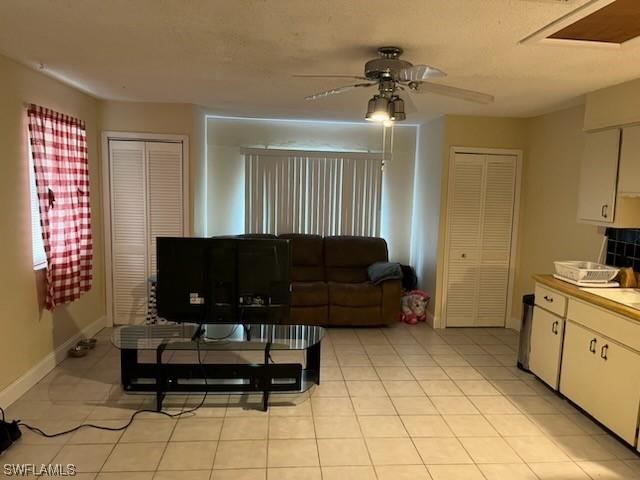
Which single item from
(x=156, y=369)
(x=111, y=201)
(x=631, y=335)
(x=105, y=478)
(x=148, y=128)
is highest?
(x=148, y=128)

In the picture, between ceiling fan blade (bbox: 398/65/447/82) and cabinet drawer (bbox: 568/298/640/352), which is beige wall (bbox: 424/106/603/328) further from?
ceiling fan blade (bbox: 398/65/447/82)

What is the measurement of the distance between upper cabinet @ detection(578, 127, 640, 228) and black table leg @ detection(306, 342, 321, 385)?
238cm

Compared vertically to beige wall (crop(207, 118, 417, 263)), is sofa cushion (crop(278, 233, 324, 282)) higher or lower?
lower

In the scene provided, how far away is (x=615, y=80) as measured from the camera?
305 centimetres

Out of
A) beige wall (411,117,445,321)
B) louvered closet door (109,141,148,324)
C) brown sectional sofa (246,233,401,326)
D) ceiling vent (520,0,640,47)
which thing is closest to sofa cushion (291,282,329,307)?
brown sectional sofa (246,233,401,326)

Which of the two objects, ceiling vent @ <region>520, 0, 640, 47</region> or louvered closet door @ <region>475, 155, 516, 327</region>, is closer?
ceiling vent @ <region>520, 0, 640, 47</region>

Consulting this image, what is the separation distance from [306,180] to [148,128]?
189 centimetres

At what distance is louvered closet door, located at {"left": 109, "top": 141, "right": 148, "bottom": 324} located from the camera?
4398mm

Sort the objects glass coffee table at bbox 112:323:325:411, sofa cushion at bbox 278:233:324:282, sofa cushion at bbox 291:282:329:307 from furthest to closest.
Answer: sofa cushion at bbox 278:233:324:282 < sofa cushion at bbox 291:282:329:307 < glass coffee table at bbox 112:323:325:411

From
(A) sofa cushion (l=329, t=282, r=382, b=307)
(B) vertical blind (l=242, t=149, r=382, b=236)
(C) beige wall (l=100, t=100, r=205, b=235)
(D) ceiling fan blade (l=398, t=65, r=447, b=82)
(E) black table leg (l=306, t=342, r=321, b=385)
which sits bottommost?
(E) black table leg (l=306, t=342, r=321, b=385)

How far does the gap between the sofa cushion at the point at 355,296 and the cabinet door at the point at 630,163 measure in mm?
2422

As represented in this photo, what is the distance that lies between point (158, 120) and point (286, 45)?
2.38m

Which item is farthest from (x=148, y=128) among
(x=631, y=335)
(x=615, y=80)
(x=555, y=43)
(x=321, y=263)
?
(x=631, y=335)

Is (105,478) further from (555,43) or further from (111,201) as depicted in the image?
(555,43)
